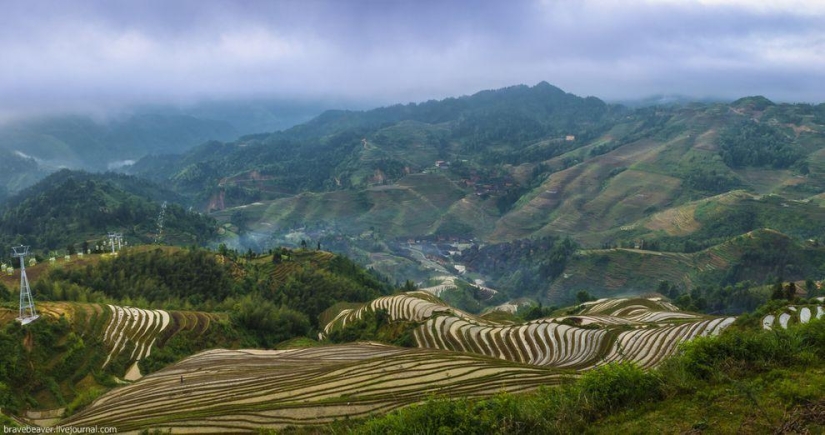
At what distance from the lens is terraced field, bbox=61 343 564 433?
54.6ft

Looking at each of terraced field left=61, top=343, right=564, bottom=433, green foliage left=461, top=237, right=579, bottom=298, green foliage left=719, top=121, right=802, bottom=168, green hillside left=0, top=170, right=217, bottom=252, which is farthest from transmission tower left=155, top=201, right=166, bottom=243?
green foliage left=719, top=121, right=802, bottom=168

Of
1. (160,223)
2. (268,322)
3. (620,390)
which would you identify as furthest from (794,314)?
(160,223)

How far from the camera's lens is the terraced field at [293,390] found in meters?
16.6

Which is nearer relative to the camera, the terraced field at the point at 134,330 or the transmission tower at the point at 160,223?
the terraced field at the point at 134,330

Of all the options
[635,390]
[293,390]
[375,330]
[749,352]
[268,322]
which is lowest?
[375,330]

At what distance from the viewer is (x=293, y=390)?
785 inches

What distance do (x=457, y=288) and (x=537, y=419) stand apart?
3838 inches

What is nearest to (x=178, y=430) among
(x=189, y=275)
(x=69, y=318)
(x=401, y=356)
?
(x=401, y=356)

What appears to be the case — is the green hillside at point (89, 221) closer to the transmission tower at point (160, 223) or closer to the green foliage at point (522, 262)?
the transmission tower at point (160, 223)

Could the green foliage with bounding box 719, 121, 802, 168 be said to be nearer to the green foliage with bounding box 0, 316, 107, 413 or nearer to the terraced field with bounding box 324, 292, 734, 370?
the terraced field with bounding box 324, 292, 734, 370

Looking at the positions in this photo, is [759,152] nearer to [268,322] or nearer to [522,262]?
[522,262]

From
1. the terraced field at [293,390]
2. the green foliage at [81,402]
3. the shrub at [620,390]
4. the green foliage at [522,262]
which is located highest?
the shrub at [620,390]

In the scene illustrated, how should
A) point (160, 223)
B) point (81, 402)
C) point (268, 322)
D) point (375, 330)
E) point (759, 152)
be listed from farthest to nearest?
point (759, 152)
point (160, 223)
point (268, 322)
point (375, 330)
point (81, 402)

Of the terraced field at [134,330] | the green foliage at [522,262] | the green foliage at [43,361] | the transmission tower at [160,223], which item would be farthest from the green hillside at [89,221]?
the green foliage at [43,361]
